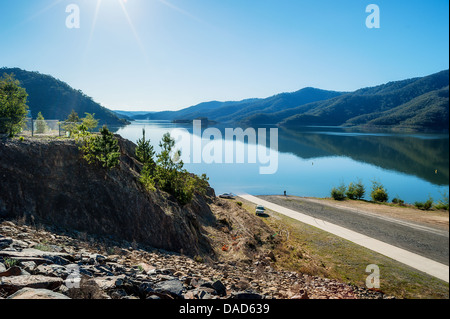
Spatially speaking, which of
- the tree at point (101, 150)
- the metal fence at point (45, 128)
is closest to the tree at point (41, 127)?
the metal fence at point (45, 128)

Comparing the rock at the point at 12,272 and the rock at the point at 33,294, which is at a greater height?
the rock at the point at 33,294

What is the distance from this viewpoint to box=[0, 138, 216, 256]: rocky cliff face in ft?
24.2

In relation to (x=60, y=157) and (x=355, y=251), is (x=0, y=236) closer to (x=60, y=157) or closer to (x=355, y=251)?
(x=60, y=157)

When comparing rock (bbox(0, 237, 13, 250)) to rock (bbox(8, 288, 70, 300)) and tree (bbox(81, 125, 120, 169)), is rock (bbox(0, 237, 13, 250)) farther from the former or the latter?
tree (bbox(81, 125, 120, 169))

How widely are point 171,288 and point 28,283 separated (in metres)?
2.12

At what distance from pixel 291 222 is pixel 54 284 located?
2193cm

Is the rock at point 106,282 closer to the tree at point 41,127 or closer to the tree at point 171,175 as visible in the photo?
the tree at point 171,175

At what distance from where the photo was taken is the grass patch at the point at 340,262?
10672mm

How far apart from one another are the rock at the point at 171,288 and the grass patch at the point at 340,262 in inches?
272

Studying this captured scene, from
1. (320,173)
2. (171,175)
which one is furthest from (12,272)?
(320,173)
